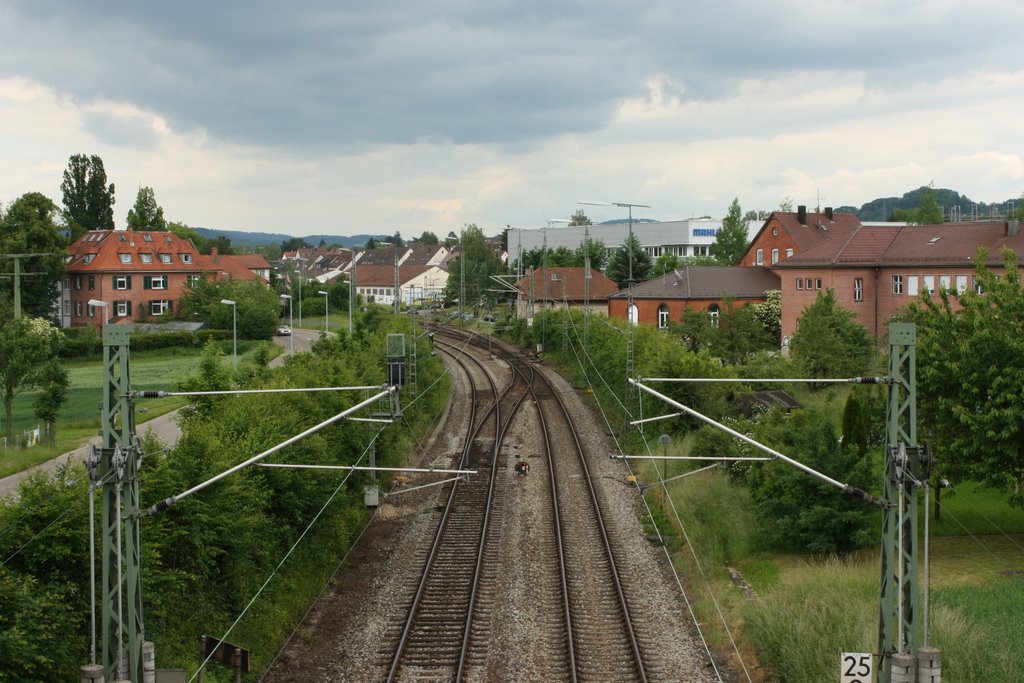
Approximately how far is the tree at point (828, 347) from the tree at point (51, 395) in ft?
98.7

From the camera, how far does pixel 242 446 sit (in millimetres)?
19453

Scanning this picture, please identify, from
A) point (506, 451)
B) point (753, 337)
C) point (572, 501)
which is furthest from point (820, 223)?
point (572, 501)

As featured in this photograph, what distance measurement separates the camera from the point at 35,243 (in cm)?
7494

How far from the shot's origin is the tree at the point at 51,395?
34656 millimetres

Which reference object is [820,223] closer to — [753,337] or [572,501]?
[753,337]

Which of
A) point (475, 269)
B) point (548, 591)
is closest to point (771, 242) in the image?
point (475, 269)

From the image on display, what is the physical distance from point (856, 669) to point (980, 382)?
11.5 m

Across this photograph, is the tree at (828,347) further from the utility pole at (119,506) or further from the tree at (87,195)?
the tree at (87,195)

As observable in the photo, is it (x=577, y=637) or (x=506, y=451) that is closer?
(x=577, y=637)

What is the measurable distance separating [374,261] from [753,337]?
13309 centimetres

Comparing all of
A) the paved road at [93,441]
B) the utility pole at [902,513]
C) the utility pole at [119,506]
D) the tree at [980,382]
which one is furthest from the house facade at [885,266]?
the utility pole at [119,506]

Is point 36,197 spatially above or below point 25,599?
above

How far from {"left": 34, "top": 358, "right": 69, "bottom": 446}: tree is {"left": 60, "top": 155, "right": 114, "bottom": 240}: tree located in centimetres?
6768

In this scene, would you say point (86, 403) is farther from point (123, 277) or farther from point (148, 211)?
point (148, 211)
